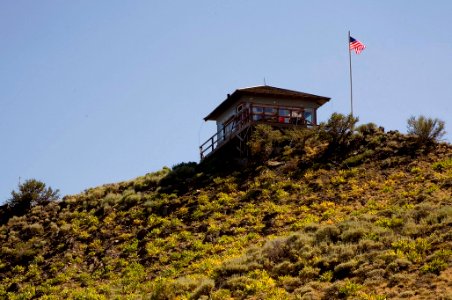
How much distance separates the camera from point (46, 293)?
30859 millimetres

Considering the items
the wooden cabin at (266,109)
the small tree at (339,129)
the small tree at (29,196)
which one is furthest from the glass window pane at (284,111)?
the small tree at (29,196)

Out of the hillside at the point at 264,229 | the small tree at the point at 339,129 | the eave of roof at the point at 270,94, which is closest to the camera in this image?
the hillside at the point at 264,229

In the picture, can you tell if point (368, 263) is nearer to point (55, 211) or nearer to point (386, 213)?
point (386, 213)

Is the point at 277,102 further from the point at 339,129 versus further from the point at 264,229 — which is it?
the point at 264,229

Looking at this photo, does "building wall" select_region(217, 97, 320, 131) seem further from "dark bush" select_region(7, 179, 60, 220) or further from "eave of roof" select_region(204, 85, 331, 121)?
"dark bush" select_region(7, 179, 60, 220)

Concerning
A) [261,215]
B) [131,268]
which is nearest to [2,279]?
[131,268]

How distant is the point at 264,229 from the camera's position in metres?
33.4

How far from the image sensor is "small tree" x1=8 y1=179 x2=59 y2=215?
45375 millimetres

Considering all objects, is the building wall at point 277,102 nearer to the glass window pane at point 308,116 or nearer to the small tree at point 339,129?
the glass window pane at point 308,116

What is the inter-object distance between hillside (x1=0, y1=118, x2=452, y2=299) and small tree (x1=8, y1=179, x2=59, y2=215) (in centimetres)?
137

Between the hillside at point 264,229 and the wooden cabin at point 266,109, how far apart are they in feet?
5.71

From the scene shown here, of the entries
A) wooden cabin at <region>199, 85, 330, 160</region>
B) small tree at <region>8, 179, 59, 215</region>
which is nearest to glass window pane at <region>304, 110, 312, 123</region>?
wooden cabin at <region>199, 85, 330, 160</region>

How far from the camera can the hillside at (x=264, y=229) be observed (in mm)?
24547

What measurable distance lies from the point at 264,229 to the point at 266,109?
53.5 ft
